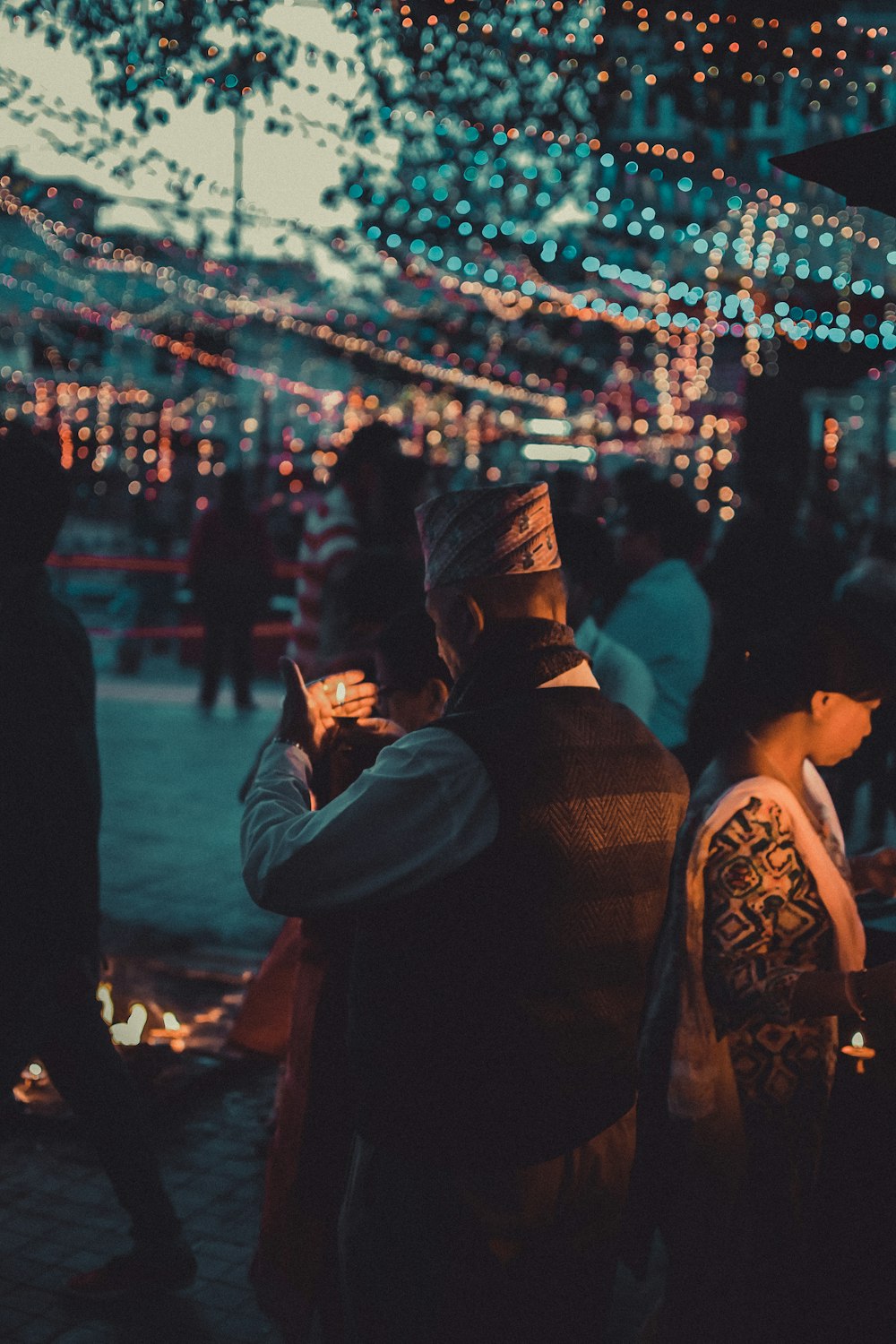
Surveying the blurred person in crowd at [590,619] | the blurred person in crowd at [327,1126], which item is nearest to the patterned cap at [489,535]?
the blurred person in crowd at [327,1126]

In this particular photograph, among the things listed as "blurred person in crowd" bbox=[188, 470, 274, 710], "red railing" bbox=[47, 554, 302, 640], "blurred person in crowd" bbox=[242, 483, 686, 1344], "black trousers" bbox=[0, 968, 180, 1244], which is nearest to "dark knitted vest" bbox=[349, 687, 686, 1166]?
"blurred person in crowd" bbox=[242, 483, 686, 1344]

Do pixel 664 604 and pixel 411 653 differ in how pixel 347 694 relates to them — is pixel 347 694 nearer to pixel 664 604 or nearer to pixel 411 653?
pixel 411 653

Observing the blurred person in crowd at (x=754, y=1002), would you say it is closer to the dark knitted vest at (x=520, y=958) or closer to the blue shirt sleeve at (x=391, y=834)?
the dark knitted vest at (x=520, y=958)

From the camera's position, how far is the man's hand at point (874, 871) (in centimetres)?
326

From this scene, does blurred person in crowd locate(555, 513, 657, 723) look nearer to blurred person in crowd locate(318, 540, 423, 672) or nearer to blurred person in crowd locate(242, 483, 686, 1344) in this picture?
blurred person in crowd locate(318, 540, 423, 672)

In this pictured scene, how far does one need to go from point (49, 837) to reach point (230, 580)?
1004 centimetres

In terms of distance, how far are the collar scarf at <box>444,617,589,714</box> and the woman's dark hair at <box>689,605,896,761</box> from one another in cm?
69

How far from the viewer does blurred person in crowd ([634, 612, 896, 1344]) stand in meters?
2.76

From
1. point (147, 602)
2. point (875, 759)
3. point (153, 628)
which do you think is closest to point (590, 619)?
point (875, 759)

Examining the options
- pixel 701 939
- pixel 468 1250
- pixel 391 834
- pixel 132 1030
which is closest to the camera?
pixel 391 834

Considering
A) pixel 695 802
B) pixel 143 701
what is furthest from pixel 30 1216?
pixel 143 701

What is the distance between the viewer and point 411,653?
3193 mm

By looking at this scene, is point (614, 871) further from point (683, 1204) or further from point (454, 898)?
point (683, 1204)

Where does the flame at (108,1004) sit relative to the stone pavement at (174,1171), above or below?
above
